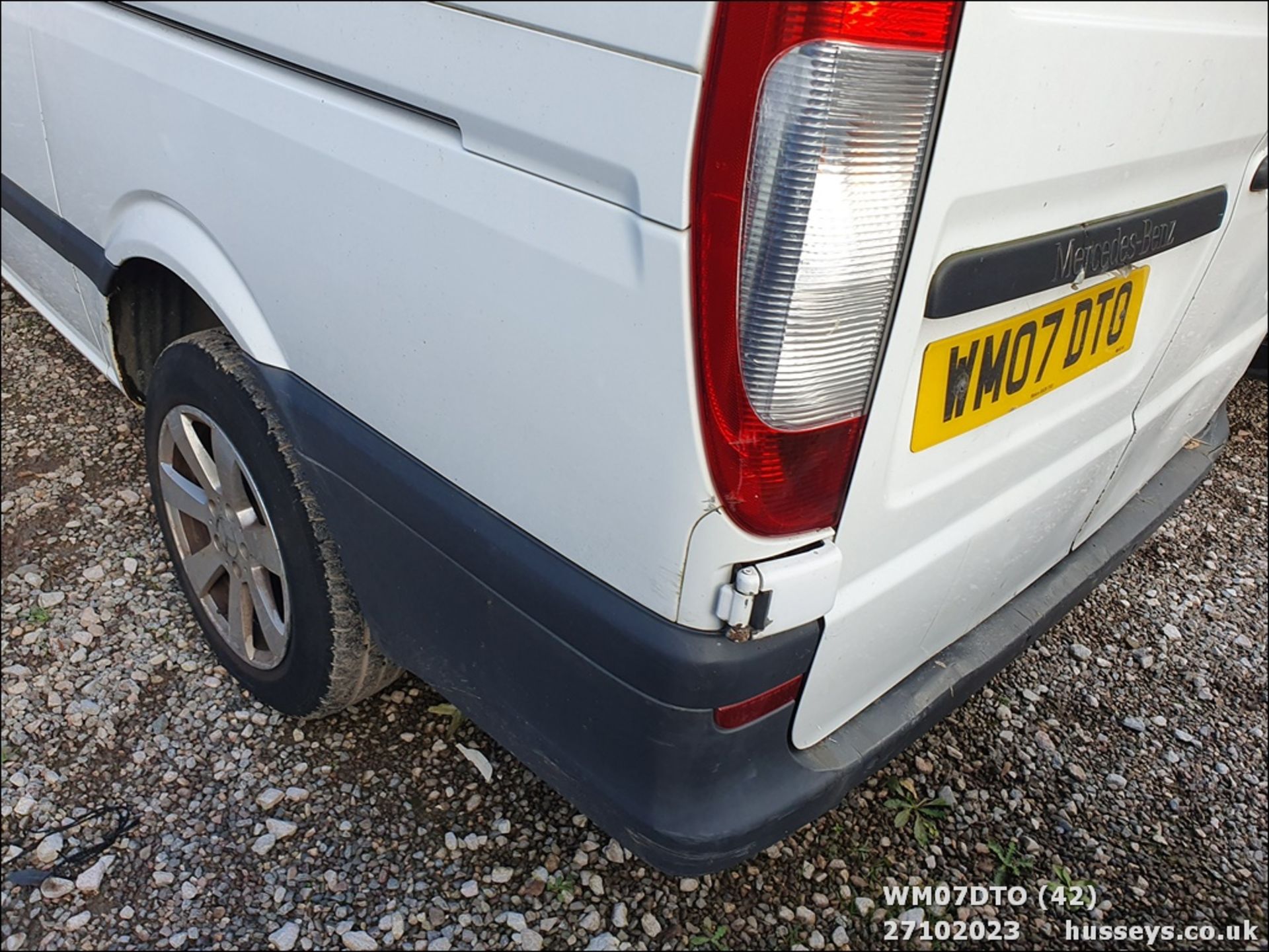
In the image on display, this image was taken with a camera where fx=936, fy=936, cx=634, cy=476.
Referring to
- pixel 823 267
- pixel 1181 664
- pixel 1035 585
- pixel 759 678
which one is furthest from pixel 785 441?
pixel 1181 664

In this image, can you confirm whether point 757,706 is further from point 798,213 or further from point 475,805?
point 475,805

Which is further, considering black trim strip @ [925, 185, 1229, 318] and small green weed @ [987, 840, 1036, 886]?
small green weed @ [987, 840, 1036, 886]

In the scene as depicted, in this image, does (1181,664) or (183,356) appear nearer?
(183,356)

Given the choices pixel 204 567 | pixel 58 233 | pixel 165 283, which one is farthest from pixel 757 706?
pixel 58 233

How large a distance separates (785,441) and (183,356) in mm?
1332

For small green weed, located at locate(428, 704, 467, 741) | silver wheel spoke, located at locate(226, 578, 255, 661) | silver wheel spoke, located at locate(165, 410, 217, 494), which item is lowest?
small green weed, located at locate(428, 704, 467, 741)

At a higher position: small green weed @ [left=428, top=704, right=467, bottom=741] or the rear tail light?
the rear tail light

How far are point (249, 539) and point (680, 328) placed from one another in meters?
1.25

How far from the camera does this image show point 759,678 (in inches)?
48.3

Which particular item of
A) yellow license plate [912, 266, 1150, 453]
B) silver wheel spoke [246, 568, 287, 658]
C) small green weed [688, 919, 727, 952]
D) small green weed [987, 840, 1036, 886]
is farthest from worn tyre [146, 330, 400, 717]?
small green weed [987, 840, 1036, 886]

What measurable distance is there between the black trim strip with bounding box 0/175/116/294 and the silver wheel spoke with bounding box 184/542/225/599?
0.66 m

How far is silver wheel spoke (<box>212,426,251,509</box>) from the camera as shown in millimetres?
1826

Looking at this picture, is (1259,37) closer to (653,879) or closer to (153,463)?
(653,879)

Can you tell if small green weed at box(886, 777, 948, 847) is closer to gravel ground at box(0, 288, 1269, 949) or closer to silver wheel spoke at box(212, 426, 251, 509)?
gravel ground at box(0, 288, 1269, 949)
